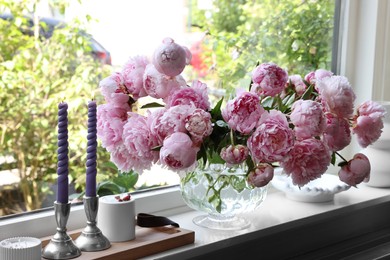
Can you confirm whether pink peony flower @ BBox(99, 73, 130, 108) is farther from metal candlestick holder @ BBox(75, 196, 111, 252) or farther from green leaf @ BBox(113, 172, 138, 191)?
green leaf @ BBox(113, 172, 138, 191)

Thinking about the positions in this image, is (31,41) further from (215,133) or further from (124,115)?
(215,133)

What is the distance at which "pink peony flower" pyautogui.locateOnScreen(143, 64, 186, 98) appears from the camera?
1.27 metres

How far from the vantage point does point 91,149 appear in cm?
130

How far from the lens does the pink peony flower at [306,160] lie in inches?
49.4

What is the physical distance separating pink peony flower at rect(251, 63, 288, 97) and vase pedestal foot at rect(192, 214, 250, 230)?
384 millimetres

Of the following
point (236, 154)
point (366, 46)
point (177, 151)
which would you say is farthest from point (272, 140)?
point (366, 46)

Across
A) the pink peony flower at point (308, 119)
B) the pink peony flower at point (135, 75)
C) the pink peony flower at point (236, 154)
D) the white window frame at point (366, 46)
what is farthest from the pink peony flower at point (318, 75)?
the white window frame at point (366, 46)

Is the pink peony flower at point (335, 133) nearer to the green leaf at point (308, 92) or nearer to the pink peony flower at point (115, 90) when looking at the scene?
the green leaf at point (308, 92)

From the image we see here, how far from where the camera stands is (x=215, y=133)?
1.34 m

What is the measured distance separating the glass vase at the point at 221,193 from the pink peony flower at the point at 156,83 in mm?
236

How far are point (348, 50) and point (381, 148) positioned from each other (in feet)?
1.18

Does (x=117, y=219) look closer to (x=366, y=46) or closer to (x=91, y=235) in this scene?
(x=91, y=235)

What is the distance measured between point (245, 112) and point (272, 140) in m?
0.08

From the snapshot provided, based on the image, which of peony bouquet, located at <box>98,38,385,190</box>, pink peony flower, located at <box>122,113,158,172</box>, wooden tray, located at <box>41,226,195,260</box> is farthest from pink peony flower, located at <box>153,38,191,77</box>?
A: wooden tray, located at <box>41,226,195,260</box>
